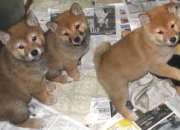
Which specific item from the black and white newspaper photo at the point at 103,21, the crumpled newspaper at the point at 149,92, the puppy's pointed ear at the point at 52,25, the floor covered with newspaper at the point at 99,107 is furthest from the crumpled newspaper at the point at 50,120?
the black and white newspaper photo at the point at 103,21

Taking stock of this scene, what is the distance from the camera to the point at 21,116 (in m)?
1.66

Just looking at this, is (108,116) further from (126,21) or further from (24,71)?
(126,21)

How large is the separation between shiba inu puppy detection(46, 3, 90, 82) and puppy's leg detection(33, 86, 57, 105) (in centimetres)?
9

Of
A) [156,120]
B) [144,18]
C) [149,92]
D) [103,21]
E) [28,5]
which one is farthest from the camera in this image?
[28,5]

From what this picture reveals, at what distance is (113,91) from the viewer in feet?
5.43

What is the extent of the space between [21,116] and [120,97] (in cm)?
43

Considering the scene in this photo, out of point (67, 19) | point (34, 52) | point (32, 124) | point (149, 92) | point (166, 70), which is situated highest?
point (67, 19)

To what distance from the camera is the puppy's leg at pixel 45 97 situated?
5.89ft

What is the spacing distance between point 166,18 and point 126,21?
1.66 feet

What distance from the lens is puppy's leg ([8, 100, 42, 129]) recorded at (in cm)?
162

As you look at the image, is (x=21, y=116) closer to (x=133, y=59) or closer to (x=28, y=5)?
(x=133, y=59)

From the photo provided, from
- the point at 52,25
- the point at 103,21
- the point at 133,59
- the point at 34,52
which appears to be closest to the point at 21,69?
the point at 34,52

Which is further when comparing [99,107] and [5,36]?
[99,107]

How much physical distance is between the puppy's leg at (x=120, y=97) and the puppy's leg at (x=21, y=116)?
0.36 meters
